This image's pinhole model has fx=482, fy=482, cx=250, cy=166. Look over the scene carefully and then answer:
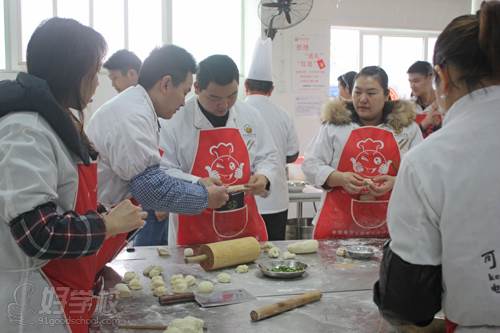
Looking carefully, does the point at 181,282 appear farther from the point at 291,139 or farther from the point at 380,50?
the point at 380,50

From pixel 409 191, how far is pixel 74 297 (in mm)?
945

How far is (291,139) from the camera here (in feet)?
13.1

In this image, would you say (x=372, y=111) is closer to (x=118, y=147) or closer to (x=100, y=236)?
(x=118, y=147)

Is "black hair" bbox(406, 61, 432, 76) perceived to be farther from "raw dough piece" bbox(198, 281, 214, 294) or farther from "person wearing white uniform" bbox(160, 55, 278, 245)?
"raw dough piece" bbox(198, 281, 214, 294)

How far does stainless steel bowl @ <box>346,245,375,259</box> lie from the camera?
2199 millimetres

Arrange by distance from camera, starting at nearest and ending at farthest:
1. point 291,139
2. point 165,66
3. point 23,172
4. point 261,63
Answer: point 23,172 → point 165,66 → point 261,63 → point 291,139

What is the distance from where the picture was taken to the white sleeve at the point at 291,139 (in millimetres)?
3961

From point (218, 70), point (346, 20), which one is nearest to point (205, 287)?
point (218, 70)

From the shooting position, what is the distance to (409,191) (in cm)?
110

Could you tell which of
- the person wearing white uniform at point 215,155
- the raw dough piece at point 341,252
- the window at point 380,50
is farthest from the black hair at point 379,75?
the window at point 380,50

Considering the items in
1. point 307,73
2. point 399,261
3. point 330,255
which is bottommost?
point 330,255

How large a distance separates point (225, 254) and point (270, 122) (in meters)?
1.98

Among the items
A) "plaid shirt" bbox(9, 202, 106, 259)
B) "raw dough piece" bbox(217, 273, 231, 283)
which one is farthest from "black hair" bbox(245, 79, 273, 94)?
"plaid shirt" bbox(9, 202, 106, 259)

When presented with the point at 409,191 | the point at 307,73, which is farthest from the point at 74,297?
the point at 307,73
